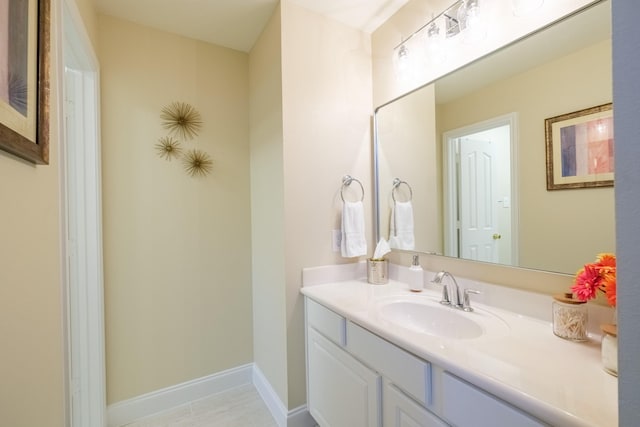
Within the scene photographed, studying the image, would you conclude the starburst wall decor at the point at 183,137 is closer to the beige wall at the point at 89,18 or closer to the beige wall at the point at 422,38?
the beige wall at the point at 89,18

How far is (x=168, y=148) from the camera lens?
180 centimetres

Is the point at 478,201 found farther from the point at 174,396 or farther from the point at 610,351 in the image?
the point at 174,396

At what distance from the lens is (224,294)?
1990mm

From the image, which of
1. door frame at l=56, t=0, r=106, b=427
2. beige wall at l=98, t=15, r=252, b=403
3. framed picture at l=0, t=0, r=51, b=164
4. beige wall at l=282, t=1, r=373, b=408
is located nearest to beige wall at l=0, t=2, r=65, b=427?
framed picture at l=0, t=0, r=51, b=164

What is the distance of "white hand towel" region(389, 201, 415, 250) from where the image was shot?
162 centimetres

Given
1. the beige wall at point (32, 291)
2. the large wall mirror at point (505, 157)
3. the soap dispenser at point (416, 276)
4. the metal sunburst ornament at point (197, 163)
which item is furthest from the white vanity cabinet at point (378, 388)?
the metal sunburst ornament at point (197, 163)

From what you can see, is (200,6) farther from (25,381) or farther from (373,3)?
(25,381)

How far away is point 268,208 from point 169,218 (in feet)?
Result: 2.26

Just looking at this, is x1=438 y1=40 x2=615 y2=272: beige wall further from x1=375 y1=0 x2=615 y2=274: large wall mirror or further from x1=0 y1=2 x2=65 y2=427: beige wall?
x1=0 y1=2 x2=65 y2=427: beige wall

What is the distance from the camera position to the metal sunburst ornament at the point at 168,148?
5.86ft

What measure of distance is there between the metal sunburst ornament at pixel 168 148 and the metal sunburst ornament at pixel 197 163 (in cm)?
6

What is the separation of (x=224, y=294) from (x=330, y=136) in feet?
4.48

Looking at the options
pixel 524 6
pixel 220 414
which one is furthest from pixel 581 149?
pixel 220 414

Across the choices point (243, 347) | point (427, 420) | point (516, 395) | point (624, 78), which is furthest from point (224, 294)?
point (624, 78)
